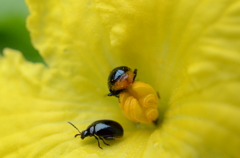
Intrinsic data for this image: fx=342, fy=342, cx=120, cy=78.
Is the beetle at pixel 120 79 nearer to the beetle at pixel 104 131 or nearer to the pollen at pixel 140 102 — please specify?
the pollen at pixel 140 102

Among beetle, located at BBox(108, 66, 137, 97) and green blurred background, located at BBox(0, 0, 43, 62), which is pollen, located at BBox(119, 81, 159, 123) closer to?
beetle, located at BBox(108, 66, 137, 97)

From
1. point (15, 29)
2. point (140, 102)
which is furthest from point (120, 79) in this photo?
point (15, 29)

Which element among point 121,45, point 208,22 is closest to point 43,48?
point 121,45

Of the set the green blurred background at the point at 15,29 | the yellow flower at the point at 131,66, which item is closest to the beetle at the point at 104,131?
the yellow flower at the point at 131,66

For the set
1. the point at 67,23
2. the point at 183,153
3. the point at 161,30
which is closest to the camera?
the point at 183,153

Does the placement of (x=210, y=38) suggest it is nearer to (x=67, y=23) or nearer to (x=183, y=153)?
(x=183, y=153)

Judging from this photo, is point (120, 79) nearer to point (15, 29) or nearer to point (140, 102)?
point (140, 102)

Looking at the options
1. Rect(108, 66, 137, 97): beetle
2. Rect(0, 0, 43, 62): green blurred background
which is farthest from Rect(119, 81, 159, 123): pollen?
Rect(0, 0, 43, 62): green blurred background
